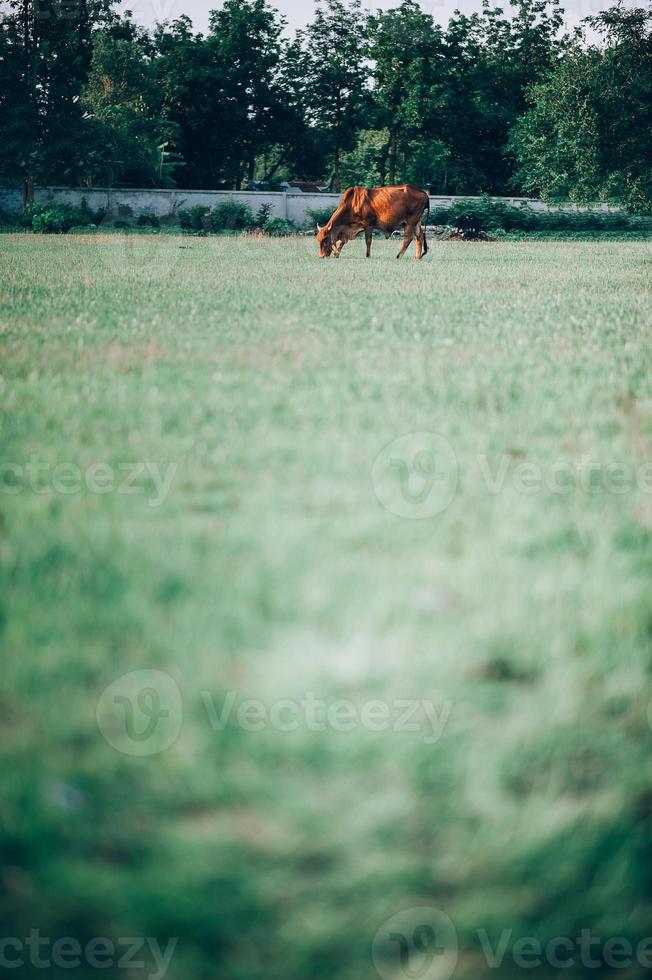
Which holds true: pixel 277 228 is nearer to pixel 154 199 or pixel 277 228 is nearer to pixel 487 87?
pixel 154 199

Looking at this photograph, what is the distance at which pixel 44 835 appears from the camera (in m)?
1.44

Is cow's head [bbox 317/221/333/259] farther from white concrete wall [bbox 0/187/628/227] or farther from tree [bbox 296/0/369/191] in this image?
tree [bbox 296/0/369/191]

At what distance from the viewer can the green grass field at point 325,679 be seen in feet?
4.38

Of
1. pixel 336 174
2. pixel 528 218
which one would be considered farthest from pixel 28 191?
pixel 336 174

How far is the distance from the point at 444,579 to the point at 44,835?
133 cm

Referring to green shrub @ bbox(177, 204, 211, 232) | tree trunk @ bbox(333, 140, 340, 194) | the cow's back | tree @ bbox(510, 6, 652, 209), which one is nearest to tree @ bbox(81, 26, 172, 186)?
green shrub @ bbox(177, 204, 211, 232)

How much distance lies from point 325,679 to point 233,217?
41.6 m

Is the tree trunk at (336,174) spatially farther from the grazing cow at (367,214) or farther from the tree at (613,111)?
the grazing cow at (367,214)

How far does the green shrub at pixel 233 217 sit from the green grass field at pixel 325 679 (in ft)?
126

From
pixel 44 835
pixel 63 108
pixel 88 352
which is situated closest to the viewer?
pixel 44 835

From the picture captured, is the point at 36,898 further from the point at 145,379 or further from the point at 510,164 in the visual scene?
the point at 510,164

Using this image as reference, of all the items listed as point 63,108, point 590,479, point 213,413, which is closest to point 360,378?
point 213,413

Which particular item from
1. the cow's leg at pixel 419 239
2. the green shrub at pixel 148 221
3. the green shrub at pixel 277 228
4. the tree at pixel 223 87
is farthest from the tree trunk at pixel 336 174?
the cow's leg at pixel 419 239

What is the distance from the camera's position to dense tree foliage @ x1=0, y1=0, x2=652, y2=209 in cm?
4591
